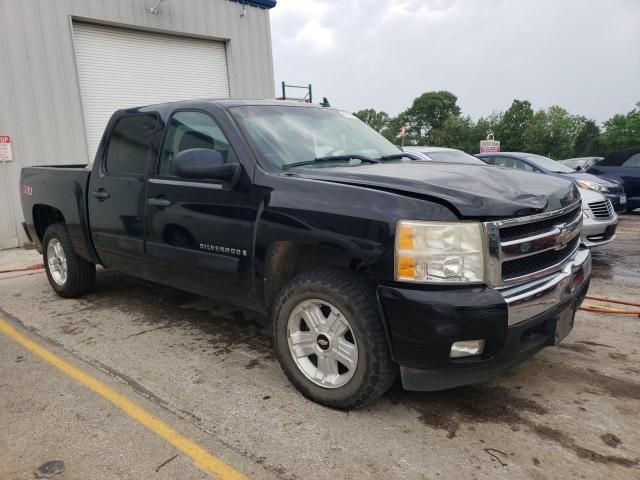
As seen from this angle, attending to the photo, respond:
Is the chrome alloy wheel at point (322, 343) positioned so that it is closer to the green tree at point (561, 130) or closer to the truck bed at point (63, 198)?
the truck bed at point (63, 198)

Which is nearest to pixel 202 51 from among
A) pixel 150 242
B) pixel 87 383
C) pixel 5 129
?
pixel 5 129

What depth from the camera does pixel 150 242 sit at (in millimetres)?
3939

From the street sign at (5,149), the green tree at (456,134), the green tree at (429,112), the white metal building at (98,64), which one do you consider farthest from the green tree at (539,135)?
the street sign at (5,149)

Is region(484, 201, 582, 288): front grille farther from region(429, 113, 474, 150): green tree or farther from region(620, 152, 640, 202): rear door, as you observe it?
region(429, 113, 474, 150): green tree

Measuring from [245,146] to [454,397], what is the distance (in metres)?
2.02

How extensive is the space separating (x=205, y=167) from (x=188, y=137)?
31.2 inches

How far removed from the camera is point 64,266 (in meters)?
5.20

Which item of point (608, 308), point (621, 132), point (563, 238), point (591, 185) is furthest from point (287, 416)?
point (621, 132)

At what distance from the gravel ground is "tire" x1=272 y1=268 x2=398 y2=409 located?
146 mm

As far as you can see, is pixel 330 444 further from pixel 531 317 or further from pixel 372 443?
pixel 531 317

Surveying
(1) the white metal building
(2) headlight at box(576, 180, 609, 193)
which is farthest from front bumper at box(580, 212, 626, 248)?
(1) the white metal building

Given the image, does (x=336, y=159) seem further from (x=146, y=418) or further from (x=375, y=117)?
(x=375, y=117)

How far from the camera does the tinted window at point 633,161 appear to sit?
10.9 meters

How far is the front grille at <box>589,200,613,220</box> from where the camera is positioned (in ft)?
20.4
